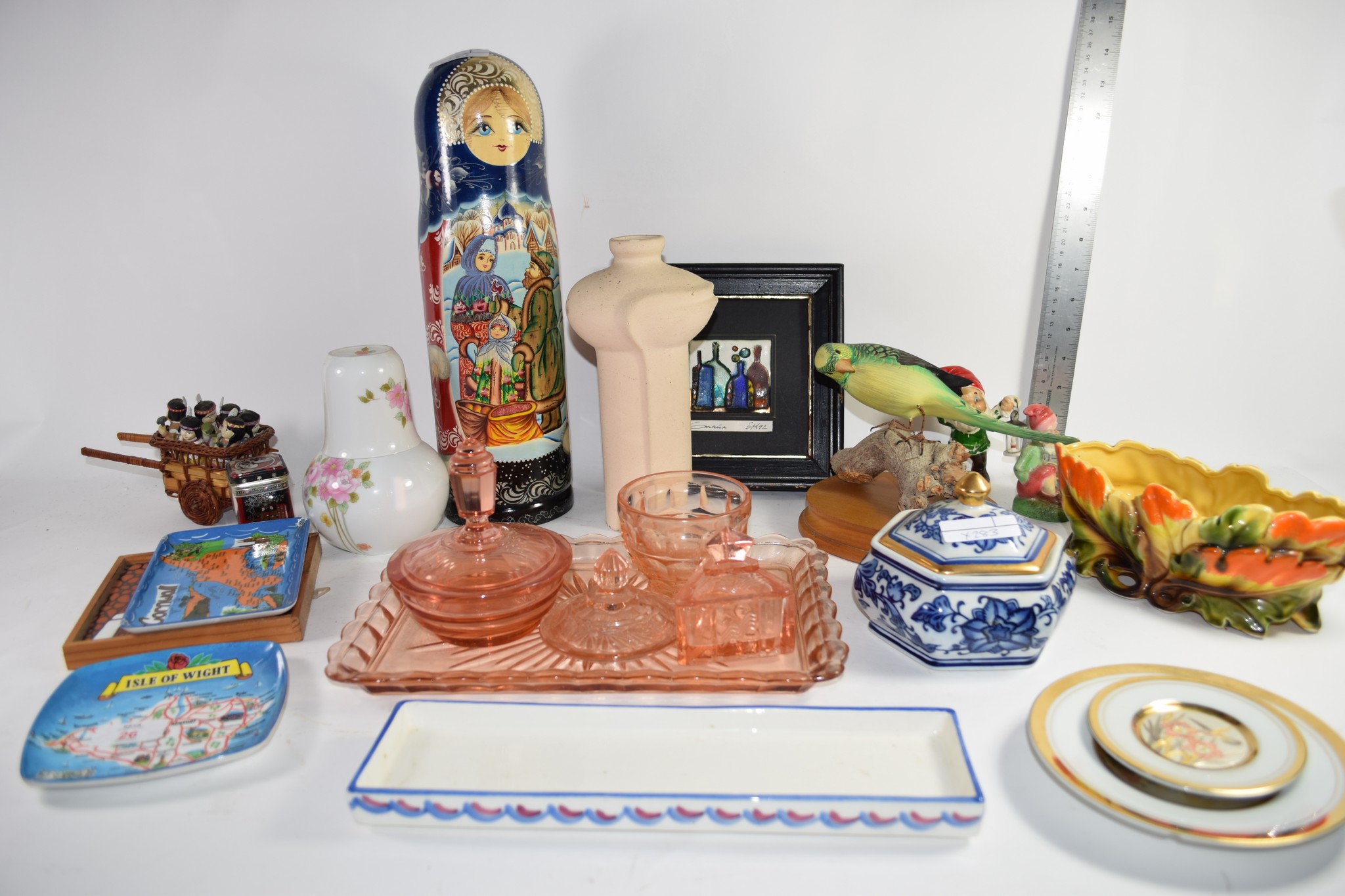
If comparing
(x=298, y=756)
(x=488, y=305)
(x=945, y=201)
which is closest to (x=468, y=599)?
(x=298, y=756)

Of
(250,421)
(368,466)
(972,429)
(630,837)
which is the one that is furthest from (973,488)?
(250,421)

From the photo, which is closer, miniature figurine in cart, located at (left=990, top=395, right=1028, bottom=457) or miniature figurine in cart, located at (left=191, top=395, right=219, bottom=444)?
miniature figurine in cart, located at (left=990, top=395, right=1028, bottom=457)

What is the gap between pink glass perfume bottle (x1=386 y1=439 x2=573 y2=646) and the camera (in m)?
0.84

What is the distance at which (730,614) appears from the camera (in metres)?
Answer: 0.83

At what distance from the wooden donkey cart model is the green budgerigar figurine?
0.79 m

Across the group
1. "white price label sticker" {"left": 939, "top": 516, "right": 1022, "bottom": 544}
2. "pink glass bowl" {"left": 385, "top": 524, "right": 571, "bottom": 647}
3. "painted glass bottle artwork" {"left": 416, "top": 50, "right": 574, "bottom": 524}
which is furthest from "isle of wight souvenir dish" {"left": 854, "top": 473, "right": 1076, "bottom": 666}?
"painted glass bottle artwork" {"left": 416, "top": 50, "right": 574, "bottom": 524}

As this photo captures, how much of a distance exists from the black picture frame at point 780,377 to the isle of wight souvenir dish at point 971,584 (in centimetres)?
37

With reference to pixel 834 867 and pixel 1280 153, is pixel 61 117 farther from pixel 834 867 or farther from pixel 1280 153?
pixel 1280 153

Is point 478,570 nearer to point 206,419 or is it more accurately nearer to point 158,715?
point 158,715

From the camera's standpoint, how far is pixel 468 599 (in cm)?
84

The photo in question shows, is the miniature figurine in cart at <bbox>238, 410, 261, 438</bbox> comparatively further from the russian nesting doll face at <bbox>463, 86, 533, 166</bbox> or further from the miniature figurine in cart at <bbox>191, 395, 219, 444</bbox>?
the russian nesting doll face at <bbox>463, 86, 533, 166</bbox>

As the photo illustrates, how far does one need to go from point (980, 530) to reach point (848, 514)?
262mm

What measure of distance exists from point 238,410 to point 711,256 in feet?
2.38

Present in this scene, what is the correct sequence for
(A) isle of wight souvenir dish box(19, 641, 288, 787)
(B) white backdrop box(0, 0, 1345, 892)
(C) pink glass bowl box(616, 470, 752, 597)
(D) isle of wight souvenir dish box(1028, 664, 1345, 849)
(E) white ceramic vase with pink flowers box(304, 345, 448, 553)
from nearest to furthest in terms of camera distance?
(D) isle of wight souvenir dish box(1028, 664, 1345, 849)
(A) isle of wight souvenir dish box(19, 641, 288, 787)
(C) pink glass bowl box(616, 470, 752, 597)
(E) white ceramic vase with pink flowers box(304, 345, 448, 553)
(B) white backdrop box(0, 0, 1345, 892)
